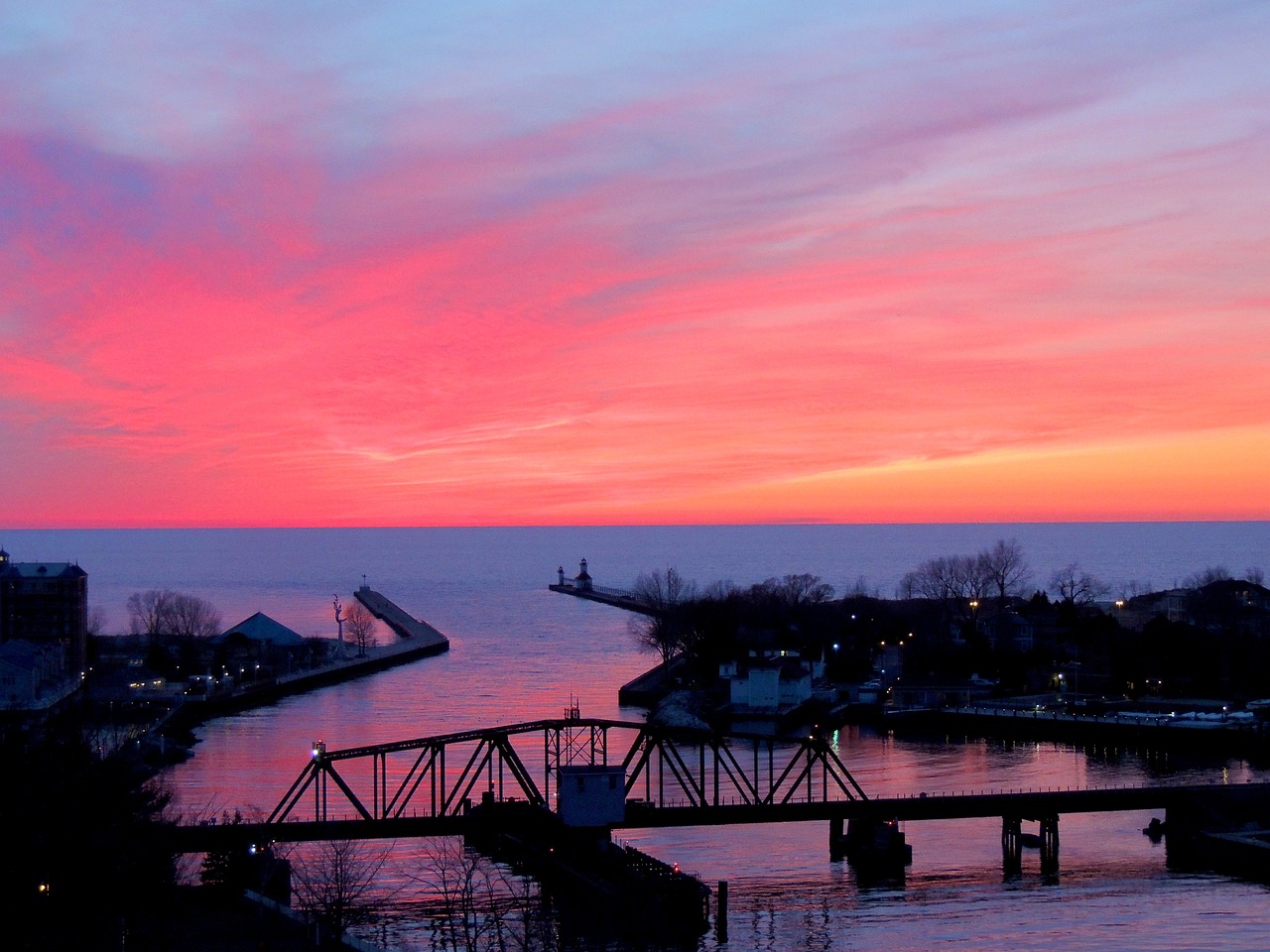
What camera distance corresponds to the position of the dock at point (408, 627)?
286 feet

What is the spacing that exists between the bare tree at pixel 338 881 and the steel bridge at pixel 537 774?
0.94 metres

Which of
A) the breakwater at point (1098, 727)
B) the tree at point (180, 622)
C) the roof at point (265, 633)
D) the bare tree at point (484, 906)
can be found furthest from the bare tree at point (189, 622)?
the bare tree at point (484, 906)

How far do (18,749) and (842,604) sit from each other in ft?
247

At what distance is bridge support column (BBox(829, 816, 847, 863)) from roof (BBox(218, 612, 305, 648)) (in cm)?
5082

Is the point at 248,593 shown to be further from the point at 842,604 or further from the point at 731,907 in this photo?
the point at 731,907

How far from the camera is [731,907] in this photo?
1077 inches

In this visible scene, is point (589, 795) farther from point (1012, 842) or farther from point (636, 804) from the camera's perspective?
point (1012, 842)

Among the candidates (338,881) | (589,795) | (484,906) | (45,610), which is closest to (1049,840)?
(589,795)

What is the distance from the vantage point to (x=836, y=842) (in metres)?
32.4

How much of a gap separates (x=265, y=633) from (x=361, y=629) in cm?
1308

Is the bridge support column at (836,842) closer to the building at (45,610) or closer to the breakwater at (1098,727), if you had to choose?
the breakwater at (1098,727)

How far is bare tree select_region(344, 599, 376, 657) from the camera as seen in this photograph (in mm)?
86375

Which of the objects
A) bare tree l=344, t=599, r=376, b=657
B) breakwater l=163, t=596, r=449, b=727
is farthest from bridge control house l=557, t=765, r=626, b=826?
bare tree l=344, t=599, r=376, b=657

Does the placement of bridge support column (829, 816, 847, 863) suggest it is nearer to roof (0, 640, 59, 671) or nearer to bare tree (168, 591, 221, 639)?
roof (0, 640, 59, 671)
